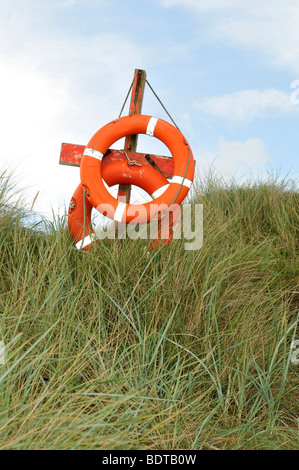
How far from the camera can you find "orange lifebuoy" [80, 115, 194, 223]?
12.5 feet

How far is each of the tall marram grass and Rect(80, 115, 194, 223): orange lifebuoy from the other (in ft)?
1.51

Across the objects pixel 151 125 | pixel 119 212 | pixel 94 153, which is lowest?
pixel 119 212

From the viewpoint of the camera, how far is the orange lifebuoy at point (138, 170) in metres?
3.81

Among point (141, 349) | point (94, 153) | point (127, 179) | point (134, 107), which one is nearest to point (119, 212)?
point (127, 179)

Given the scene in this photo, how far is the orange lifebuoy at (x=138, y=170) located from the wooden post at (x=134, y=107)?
133 mm

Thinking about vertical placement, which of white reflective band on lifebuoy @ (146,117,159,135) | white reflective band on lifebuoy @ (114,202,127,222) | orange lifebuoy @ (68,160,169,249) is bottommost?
Result: white reflective band on lifebuoy @ (114,202,127,222)

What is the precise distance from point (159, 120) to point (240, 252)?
158cm

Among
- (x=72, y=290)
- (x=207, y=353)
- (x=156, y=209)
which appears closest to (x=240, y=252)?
(x=156, y=209)

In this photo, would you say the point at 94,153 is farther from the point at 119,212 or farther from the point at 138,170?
the point at 119,212

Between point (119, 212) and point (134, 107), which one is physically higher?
point (134, 107)

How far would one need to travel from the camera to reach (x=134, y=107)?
4316 millimetres

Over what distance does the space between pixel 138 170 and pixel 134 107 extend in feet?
2.21

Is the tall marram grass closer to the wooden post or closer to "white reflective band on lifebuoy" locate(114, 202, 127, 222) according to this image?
"white reflective band on lifebuoy" locate(114, 202, 127, 222)

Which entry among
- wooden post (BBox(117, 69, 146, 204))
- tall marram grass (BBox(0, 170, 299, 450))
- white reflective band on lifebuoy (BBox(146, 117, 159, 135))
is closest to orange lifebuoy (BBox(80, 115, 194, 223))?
white reflective band on lifebuoy (BBox(146, 117, 159, 135))
